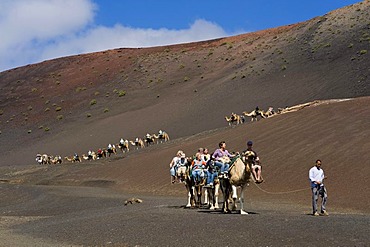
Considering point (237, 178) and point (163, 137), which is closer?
point (237, 178)

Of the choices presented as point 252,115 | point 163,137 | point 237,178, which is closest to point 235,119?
point 252,115

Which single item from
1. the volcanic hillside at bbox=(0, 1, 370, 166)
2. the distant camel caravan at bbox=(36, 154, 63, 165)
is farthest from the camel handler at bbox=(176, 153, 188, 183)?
the distant camel caravan at bbox=(36, 154, 63, 165)

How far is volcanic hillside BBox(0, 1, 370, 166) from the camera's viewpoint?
231 feet

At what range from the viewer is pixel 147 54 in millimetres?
116375

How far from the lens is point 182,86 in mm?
92188

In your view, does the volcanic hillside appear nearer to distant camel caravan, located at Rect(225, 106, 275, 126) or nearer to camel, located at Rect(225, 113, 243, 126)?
distant camel caravan, located at Rect(225, 106, 275, 126)

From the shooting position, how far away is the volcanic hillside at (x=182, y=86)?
70375 millimetres

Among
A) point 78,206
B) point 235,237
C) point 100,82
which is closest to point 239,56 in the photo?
point 100,82

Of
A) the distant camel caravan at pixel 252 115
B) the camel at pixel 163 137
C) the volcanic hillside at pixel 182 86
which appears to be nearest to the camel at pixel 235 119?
the distant camel caravan at pixel 252 115

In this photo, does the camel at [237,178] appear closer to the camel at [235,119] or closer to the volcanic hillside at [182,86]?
the camel at [235,119]

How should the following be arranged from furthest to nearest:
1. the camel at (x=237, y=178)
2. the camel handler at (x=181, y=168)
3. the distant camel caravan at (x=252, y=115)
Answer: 1. the distant camel caravan at (x=252, y=115)
2. the camel handler at (x=181, y=168)
3. the camel at (x=237, y=178)

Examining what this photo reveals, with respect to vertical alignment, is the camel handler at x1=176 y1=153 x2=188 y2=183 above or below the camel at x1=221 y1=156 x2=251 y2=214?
above

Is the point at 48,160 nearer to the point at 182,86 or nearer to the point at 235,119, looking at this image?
the point at 235,119

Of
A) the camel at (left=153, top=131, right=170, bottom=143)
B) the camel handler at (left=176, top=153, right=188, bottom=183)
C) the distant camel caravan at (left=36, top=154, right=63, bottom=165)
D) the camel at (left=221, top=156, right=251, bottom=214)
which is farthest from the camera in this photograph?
the distant camel caravan at (left=36, top=154, right=63, bottom=165)
